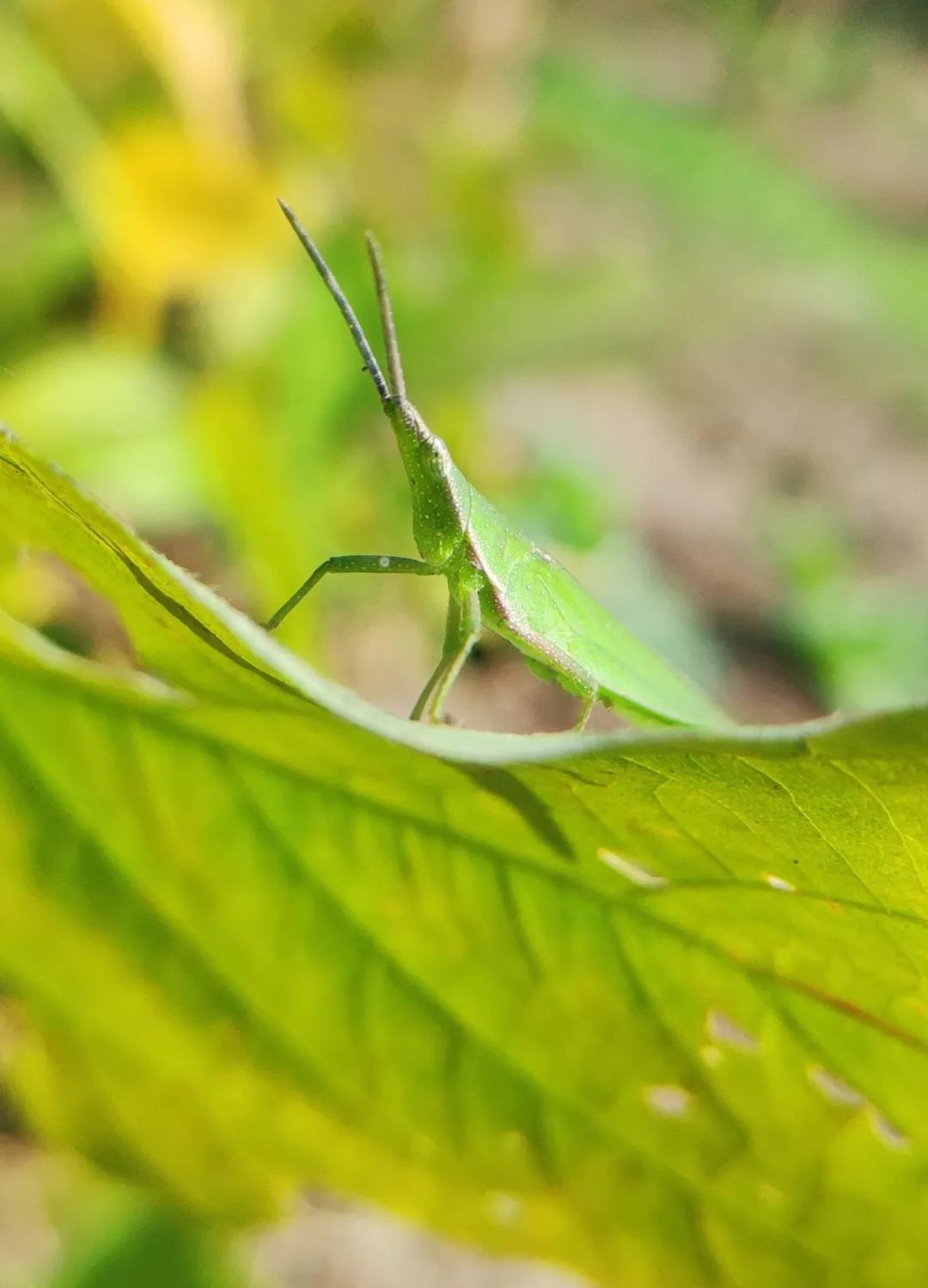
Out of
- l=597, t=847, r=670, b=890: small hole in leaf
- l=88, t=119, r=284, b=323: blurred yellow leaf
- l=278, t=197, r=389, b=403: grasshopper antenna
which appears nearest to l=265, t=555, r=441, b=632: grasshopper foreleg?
l=278, t=197, r=389, b=403: grasshopper antenna

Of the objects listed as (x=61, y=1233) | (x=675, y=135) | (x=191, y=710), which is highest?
(x=675, y=135)

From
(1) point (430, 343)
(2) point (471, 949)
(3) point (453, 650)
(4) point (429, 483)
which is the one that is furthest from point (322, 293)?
(2) point (471, 949)

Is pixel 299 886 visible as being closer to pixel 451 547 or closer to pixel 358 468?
pixel 451 547

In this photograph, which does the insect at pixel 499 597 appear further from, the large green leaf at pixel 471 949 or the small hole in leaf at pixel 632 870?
the small hole in leaf at pixel 632 870

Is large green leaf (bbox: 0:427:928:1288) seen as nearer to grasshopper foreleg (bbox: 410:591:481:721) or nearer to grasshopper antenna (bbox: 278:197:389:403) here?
grasshopper foreleg (bbox: 410:591:481:721)

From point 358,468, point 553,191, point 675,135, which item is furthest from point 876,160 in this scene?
point 358,468
